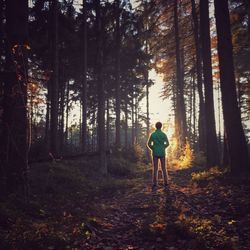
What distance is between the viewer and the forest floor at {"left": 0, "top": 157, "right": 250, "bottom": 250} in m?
4.43

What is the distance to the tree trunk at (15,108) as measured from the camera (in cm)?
696

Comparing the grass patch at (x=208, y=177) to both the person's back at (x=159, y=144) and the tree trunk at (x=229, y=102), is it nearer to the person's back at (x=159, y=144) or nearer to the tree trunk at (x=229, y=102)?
the tree trunk at (x=229, y=102)

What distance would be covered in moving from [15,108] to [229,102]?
645 centimetres

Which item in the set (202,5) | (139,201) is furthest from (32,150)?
(202,5)

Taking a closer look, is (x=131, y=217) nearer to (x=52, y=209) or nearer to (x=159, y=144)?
(x=52, y=209)

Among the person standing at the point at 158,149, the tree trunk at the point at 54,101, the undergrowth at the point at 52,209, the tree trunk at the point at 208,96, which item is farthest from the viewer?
the tree trunk at the point at 54,101

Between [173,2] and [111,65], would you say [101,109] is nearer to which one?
[173,2]

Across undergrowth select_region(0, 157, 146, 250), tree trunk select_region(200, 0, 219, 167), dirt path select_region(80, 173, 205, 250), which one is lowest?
dirt path select_region(80, 173, 205, 250)

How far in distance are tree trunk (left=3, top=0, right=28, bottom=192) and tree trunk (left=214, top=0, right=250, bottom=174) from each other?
6.12 meters

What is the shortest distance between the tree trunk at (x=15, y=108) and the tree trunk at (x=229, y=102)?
20.1ft

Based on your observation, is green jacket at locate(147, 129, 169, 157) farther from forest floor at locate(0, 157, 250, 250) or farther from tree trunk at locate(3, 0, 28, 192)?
tree trunk at locate(3, 0, 28, 192)

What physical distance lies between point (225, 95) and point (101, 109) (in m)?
6.44

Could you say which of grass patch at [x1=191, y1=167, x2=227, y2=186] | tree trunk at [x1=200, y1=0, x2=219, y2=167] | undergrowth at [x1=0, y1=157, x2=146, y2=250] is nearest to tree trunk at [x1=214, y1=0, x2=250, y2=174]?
grass patch at [x1=191, y1=167, x2=227, y2=186]

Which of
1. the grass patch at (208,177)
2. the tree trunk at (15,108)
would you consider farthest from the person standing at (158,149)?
the tree trunk at (15,108)
